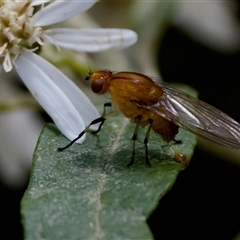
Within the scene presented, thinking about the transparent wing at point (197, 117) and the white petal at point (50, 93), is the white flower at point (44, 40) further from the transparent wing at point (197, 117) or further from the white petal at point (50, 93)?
the transparent wing at point (197, 117)

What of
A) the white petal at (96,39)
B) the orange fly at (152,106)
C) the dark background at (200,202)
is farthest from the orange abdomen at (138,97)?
the dark background at (200,202)

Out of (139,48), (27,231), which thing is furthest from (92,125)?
(139,48)

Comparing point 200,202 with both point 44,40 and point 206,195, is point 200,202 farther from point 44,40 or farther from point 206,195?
point 44,40

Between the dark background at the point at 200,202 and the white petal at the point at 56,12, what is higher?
the white petal at the point at 56,12

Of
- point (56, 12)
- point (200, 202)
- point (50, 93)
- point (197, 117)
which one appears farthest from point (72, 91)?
point (200, 202)

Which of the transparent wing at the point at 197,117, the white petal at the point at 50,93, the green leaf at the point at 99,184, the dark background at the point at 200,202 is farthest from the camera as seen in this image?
the dark background at the point at 200,202

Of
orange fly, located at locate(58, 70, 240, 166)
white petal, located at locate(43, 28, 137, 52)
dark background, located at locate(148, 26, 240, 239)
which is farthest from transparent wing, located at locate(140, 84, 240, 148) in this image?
dark background, located at locate(148, 26, 240, 239)

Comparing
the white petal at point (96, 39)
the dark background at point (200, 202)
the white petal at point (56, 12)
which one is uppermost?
the white petal at point (56, 12)

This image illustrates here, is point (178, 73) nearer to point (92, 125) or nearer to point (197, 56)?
point (197, 56)
